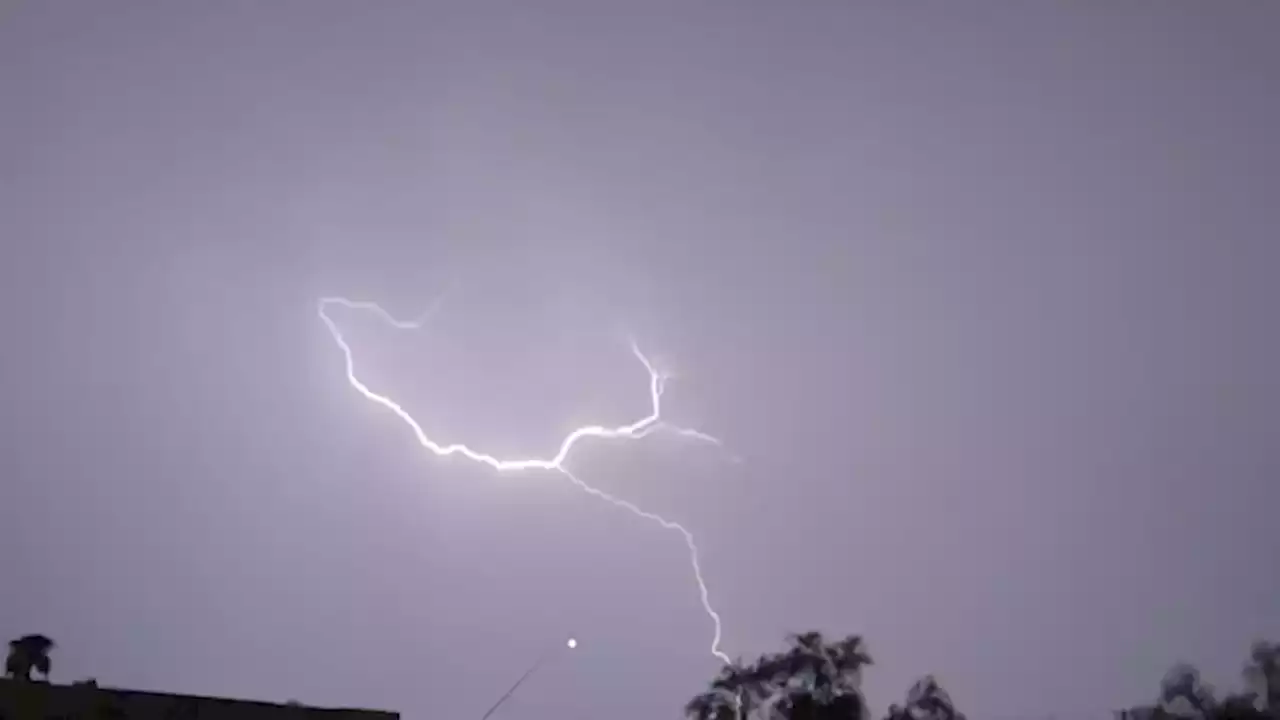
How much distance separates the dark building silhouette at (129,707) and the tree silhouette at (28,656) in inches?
421

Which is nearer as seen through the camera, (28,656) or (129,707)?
(129,707)

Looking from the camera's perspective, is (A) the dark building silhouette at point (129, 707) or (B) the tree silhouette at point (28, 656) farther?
(B) the tree silhouette at point (28, 656)

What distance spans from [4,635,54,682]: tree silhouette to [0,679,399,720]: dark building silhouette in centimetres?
1068

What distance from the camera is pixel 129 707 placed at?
16875 mm

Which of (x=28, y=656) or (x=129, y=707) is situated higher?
(x=28, y=656)

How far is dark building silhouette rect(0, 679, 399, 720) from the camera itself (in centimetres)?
1600

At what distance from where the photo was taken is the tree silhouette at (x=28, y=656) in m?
26.1

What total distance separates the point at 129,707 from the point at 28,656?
12063mm

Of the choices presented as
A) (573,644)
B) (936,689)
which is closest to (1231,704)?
(936,689)

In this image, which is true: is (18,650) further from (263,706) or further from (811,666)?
(811,666)

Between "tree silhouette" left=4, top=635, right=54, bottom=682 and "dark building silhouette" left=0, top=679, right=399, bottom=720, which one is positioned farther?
"tree silhouette" left=4, top=635, right=54, bottom=682

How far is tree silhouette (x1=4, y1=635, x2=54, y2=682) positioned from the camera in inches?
1029

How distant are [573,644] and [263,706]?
553 cm

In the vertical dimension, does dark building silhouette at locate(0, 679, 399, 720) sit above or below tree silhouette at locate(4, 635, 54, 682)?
below
